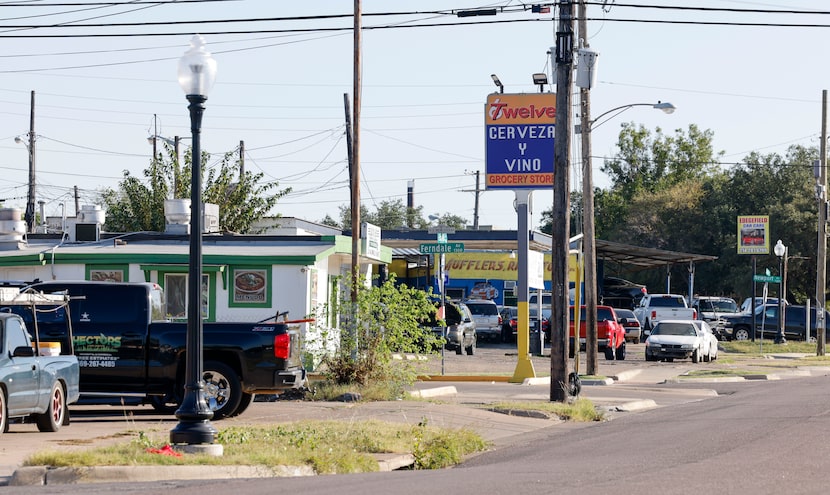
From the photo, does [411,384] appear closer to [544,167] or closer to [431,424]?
[431,424]

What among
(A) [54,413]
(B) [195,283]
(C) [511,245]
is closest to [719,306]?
(C) [511,245]

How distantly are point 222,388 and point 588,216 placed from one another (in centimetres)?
1333

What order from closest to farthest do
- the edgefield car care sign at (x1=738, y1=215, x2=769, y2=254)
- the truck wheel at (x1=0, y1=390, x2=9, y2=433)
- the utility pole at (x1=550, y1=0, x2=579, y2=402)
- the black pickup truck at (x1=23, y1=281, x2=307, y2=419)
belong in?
the truck wheel at (x1=0, y1=390, x2=9, y2=433), the black pickup truck at (x1=23, y1=281, x2=307, y2=419), the utility pole at (x1=550, y1=0, x2=579, y2=402), the edgefield car care sign at (x1=738, y1=215, x2=769, y2=254)

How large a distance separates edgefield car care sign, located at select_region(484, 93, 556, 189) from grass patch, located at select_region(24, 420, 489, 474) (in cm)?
1265

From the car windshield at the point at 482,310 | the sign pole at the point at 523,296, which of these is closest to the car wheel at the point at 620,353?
the car windshield at the point at 482,310

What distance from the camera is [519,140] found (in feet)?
91.3

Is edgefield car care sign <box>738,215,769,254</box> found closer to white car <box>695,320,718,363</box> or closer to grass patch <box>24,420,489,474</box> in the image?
white car <box>695,320,718,363</box>

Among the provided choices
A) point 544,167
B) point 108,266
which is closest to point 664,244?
point 544,167

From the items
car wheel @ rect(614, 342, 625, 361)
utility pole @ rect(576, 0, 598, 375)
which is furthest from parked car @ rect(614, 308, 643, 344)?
utility pole @ rect(576, 0, 598, 375)

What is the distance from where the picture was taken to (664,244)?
7762cm

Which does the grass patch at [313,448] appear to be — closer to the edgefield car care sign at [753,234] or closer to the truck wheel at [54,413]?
the truck wheel at [54,413]

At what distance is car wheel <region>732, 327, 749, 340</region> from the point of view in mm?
53688

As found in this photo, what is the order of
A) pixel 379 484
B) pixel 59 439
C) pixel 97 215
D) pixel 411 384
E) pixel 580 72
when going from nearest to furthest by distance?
pixel 379 484 → pixel 59 439 → pixel 411 384 → pixel 580 72 → pixel 97 215

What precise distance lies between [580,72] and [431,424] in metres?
9.72
